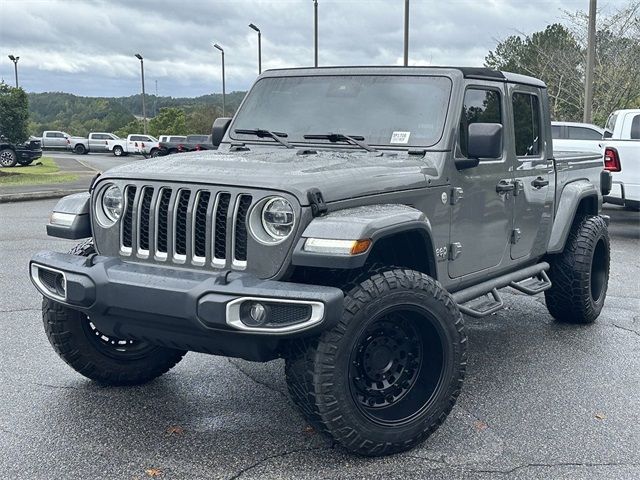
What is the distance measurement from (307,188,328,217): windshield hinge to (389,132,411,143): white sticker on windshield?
4.00 feet

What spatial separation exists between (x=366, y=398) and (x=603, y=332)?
126 inches

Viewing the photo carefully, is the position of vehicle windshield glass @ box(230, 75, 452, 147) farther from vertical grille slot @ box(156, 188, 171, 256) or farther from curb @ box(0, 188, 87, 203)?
curb @ box(0, 188, 87, 203)

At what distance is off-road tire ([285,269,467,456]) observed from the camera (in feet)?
11.3

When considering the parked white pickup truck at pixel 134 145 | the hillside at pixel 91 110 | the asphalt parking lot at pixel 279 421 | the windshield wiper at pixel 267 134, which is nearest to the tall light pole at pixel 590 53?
the asphalt parking lot at pixel 279 421

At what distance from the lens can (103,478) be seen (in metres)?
3.49

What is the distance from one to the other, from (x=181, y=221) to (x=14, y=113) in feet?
84.8

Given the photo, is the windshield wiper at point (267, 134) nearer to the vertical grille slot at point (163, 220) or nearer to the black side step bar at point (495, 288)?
the vertical grille slot at point (163, 220)

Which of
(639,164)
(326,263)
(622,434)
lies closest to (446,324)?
(326,263)

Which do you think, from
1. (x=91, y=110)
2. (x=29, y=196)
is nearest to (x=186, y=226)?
(x=29, y=196)

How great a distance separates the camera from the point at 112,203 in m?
4.04

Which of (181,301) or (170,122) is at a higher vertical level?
(181,301)

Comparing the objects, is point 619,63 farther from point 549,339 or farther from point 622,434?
point 622,434

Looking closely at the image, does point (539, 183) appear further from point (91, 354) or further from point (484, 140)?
point (91, 354)

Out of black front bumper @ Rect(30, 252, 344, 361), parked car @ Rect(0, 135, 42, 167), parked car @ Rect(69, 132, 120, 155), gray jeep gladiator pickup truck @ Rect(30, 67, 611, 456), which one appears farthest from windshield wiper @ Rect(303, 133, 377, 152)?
parked car @ Rect(69, 132, 120, 155)
